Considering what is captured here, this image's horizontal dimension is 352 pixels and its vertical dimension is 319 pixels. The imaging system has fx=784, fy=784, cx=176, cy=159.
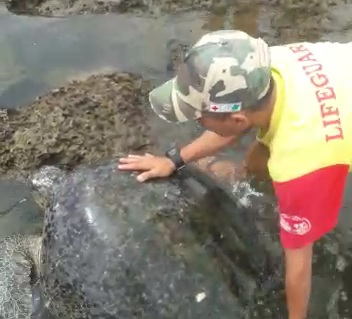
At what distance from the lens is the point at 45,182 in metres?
3.22

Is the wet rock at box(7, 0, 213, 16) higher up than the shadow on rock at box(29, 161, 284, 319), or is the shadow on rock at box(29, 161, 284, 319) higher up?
the shadow on rock at box(29, 161, 284, 319)

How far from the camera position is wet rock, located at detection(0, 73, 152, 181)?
379 cm

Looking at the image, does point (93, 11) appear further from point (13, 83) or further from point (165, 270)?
point (165, 270)

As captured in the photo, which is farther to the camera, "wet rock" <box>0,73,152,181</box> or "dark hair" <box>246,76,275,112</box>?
"wet rock" <box>0,73,152,181</box>

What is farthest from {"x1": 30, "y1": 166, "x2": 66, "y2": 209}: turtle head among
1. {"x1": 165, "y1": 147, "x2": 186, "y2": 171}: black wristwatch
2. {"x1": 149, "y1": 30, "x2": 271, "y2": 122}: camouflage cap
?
{"x1": 149, "y1": 30, "x2": 271, "y2": 122}: camouflage cap

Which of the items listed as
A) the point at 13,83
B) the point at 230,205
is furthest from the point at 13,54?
the point at 230,205

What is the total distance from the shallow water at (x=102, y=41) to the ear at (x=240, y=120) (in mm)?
1235

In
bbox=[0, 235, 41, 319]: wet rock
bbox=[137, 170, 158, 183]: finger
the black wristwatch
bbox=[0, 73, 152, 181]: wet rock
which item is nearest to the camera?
bbox=[137, 170, 158, 183]: finger

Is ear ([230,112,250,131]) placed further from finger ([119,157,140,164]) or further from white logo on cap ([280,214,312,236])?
finger ([119,157,140,164])

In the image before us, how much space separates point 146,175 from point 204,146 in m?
0.29

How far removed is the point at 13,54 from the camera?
436 centimetres

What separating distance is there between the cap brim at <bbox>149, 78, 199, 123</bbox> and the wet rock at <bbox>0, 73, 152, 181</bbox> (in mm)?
1184

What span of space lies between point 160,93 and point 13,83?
5.99 ft

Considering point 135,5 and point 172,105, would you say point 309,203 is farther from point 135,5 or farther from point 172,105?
point 135,5
